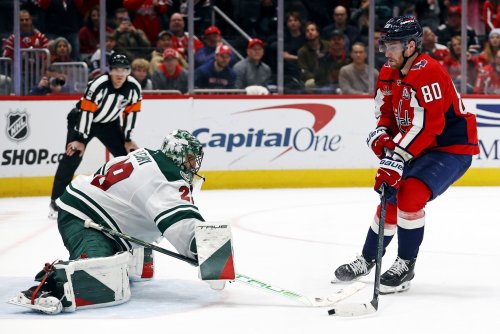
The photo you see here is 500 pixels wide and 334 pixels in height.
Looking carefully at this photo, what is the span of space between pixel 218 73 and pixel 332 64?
108 cm

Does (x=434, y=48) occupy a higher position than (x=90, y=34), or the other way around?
(x=90, y=34)

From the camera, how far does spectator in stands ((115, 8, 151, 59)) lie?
8.78 m

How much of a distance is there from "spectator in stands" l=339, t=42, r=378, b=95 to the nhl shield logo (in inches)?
112

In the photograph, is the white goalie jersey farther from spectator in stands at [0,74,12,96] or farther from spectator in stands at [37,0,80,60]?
spectator in stands at [37,0,80,60]

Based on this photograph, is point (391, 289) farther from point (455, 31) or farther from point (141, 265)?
point (455, 31)

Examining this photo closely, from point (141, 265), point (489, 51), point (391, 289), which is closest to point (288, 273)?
point (391, 289)

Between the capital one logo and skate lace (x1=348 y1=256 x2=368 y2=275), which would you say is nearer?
skate lace (x1=348 y1=256 x2=368 y2=275)

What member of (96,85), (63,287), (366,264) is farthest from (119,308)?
(96,85)

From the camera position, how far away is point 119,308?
4059mm

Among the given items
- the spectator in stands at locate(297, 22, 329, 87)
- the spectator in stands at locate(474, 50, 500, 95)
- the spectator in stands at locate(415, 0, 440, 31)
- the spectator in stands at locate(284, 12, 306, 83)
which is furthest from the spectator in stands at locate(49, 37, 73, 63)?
the spectator in stands at locate(474, 50, 500, 95)

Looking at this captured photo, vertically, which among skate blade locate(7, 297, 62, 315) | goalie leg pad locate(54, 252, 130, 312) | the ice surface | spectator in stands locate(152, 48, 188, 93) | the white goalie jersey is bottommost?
the ice surface

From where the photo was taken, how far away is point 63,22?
8.75 m

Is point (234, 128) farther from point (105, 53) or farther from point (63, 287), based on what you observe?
point (63, 287)

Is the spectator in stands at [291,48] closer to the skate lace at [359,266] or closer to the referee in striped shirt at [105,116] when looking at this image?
the referee in striped shirt at [105,116]
